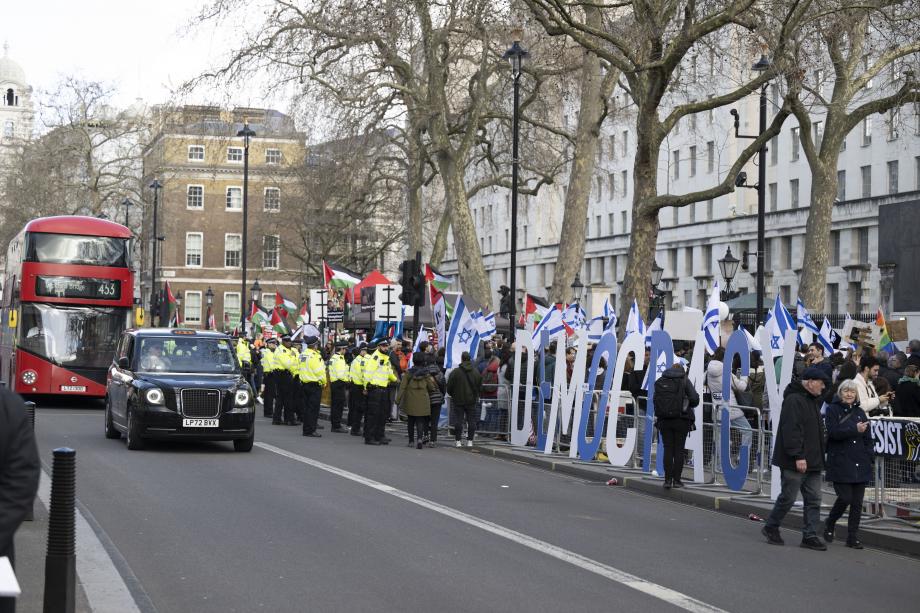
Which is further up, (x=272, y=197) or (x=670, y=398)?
(x=272, y=197)

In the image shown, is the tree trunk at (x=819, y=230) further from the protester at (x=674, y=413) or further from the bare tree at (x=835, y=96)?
the protester at (x=674, y=413)

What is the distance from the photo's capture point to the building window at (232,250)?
333ft

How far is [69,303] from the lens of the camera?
3183 cm

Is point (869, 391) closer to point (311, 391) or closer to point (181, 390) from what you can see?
point (181, 390)

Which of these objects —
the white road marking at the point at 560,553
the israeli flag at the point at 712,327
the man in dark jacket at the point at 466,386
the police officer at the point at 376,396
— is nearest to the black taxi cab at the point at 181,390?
the police officer at the point at 376,396

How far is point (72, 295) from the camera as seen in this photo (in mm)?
31812

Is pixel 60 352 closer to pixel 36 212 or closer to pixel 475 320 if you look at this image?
pixel 475 320

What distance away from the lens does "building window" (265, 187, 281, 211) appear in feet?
275

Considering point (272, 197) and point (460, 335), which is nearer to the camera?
point (460, 335)

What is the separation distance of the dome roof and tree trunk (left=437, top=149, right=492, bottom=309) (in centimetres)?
15274

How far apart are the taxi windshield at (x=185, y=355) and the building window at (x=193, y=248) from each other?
80570 mm

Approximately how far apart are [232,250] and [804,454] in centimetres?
9102

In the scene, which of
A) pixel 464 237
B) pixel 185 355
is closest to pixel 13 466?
pixel 185 355

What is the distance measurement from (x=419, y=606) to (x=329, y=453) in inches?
504
